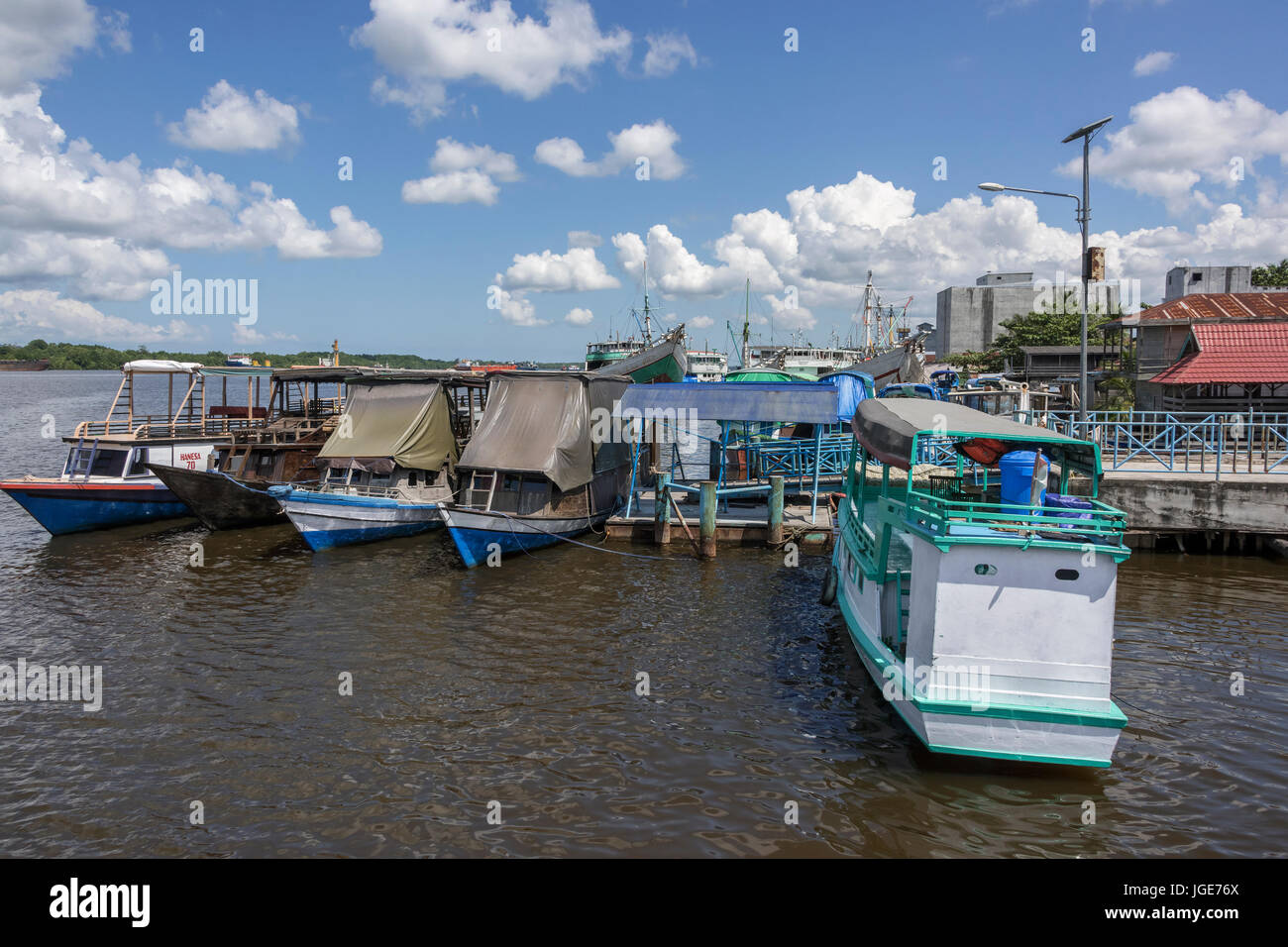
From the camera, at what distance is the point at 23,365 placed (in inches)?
6324

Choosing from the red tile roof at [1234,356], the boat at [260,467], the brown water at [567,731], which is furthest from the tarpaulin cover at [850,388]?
the boat at [260,467]

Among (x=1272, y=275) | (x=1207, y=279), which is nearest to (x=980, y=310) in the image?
(x=1207, y=279)

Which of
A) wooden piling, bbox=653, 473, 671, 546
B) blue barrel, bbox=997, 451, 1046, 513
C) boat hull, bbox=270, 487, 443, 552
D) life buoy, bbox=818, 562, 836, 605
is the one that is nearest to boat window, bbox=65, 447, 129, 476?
boat hull, bbox=270, 487, 443, 552

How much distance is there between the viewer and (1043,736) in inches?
330

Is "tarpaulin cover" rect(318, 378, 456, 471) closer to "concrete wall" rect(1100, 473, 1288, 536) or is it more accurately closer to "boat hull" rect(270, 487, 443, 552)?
"boat hull" rect(270, 487, 443, 552)

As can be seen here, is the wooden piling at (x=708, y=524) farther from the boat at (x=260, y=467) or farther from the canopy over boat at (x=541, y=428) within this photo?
the boat at (x=260, y=467)

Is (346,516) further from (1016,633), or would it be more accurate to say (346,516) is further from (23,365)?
(23,365)

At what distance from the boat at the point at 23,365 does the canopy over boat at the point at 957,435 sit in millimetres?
196290

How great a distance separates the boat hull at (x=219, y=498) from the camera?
21.4m

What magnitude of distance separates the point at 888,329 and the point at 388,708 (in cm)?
7102

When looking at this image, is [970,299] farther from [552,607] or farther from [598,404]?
[552,607]

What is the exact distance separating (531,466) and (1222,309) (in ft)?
87.6
